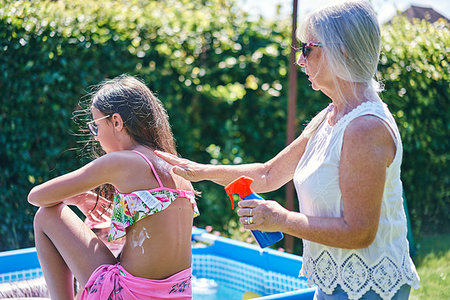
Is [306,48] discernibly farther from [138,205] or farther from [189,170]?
[138,205]

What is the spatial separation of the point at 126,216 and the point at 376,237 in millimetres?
1168

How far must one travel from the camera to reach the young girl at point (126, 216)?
2490mm

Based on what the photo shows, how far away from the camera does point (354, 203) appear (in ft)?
5.67

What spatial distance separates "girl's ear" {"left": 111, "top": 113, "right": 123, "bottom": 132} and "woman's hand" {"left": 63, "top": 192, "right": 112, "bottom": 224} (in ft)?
1.66

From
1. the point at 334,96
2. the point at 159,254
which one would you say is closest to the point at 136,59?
the point at 159,254

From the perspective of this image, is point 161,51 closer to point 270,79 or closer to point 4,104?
point 270,79

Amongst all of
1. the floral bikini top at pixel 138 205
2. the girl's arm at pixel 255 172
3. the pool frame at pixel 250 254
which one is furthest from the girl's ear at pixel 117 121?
the pool frame at pixel 250 254

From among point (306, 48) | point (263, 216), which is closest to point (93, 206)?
point (263, 216)

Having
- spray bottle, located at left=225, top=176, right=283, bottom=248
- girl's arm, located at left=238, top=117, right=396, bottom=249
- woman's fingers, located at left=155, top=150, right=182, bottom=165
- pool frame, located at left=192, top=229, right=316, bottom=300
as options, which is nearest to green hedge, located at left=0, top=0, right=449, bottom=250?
pool frame, located at left=192, top=229, right=316, bottom=300

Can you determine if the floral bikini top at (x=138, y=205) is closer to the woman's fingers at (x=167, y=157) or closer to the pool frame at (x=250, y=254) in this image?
the woman's fingers at (x=167, y=157)

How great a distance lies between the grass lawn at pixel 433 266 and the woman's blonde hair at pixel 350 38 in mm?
2721

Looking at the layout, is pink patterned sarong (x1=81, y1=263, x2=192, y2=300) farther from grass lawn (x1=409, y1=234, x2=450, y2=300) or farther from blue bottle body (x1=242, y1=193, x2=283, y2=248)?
grass lawn (x1=409, y1=234, x2=450, y2=300)

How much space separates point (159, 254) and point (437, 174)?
4.98 metres

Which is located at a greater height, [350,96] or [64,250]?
[350,96]
